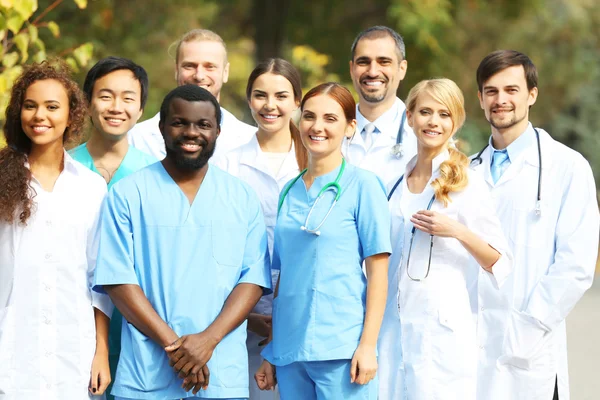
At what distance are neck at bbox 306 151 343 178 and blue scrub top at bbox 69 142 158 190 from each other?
3.06 ft

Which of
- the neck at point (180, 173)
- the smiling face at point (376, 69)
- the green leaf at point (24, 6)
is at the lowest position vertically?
the neck at point (180, 173)

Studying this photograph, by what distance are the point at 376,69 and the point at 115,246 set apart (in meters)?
2.06

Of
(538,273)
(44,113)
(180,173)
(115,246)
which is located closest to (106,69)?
(44,113)

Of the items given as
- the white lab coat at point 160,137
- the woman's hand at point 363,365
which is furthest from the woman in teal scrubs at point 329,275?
the white lab coat at point 160,137

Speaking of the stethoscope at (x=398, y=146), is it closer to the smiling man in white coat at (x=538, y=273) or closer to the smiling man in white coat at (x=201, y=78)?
the smiling man in white coat at (x=538, y=273)

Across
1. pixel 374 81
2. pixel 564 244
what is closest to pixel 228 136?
pixel 374 81

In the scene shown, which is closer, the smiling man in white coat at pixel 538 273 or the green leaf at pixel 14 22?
the smiling man in white coat at pixel 538 273

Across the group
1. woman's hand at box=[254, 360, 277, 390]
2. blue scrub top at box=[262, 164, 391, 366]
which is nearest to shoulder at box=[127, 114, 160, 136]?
blue scrub top at box=[262, 164, 391, 366]

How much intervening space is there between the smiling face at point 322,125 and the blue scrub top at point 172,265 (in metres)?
0.47

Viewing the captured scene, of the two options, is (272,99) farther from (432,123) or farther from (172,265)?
(172,265)

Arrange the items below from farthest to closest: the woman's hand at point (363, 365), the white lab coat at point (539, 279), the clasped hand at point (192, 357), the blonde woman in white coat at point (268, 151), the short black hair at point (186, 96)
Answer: the blonde woman in white coat at point (268, 151) < the white lab coat at point (539, 279) < the short black hair at point (186, 96) < the woman's hand at point (363, 365) < the clasped hand at point (192, 357)

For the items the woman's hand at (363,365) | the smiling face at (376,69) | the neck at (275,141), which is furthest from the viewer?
the smiling face at (376,69)

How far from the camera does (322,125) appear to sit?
4.33 meters

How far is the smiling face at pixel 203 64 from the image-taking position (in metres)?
5.62
